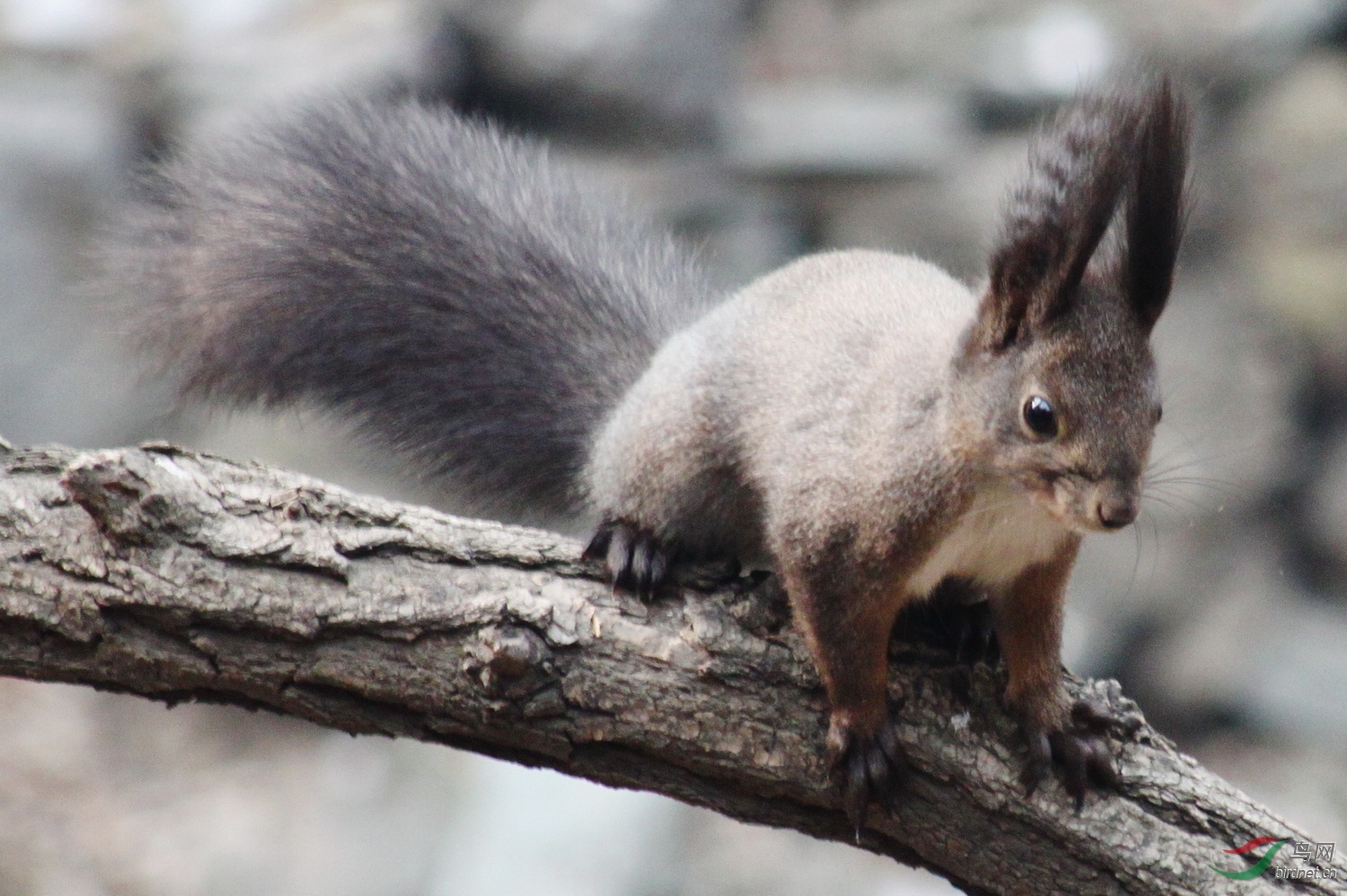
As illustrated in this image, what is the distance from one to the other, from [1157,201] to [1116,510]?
1.39 ft

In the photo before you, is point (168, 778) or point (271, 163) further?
point (168, 778)

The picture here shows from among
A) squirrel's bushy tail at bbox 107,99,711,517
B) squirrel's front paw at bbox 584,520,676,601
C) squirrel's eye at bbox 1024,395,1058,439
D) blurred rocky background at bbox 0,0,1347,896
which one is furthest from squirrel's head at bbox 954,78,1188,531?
blurred rocky background at bbox 0,0,1347,896

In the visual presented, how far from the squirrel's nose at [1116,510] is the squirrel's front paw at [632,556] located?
73 cm

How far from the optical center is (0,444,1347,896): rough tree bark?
1947mm

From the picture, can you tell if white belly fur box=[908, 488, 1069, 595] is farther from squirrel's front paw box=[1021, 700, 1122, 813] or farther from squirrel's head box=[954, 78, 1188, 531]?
squirrel's front paw box=[1021, 700, 1122, 813]

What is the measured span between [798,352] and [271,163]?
3.48 feet

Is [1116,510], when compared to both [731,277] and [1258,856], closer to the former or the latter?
[1258,856]

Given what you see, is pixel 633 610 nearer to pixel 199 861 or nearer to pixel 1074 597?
pixel 199 861

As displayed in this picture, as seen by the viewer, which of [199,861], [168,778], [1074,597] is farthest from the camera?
[1074,597]

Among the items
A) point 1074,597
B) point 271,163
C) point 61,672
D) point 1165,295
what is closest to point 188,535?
point 61,672

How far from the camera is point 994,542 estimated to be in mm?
2113

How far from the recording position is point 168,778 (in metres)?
5.34

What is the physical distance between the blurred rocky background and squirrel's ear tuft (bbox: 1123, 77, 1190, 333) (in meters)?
3.39

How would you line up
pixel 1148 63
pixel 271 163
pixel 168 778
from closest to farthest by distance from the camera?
pixel 1148 63 → pixel 271 163 → pixel 168 778
